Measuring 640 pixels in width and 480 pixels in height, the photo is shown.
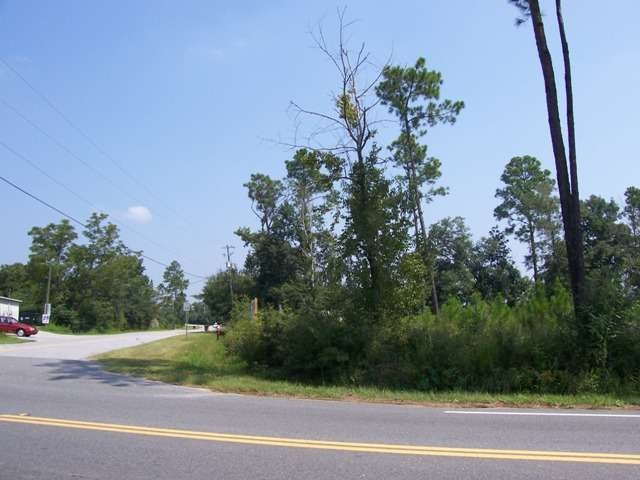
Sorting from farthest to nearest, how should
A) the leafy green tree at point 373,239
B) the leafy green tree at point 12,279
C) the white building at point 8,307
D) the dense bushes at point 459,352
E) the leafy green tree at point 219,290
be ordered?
the leafy green tree at point 12,279, the leafy green tree at point 219,290, the white building at point 8,307, the leafy green tree at point 373,239, the dense bushes at point 459,352

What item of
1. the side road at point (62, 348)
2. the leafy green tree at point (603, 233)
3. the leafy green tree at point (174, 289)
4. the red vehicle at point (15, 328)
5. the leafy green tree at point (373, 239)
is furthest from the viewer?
the leafy green tree at point (174, 289)

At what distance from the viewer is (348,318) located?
648 inches

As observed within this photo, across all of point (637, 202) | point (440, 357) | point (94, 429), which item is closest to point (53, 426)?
point (94, 429)

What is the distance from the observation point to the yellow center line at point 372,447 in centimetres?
629

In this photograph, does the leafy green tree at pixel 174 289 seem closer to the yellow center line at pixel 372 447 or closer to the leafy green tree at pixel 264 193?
the leafy green tree at pixel 264 193

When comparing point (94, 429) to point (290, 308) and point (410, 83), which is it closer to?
point (290, 308)

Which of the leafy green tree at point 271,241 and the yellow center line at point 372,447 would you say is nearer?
the yellow center line at point 372,447

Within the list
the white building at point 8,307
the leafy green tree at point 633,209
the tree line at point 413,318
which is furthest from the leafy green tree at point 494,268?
the white building at point 8,307

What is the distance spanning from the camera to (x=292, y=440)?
7148 mm

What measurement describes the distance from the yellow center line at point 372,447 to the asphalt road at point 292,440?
1 cm

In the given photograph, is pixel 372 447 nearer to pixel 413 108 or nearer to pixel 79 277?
pixel 413 108

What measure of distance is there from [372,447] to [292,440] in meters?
1.03

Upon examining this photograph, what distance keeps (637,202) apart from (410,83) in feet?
124

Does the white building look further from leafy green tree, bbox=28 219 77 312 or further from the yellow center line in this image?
the yellow center line
